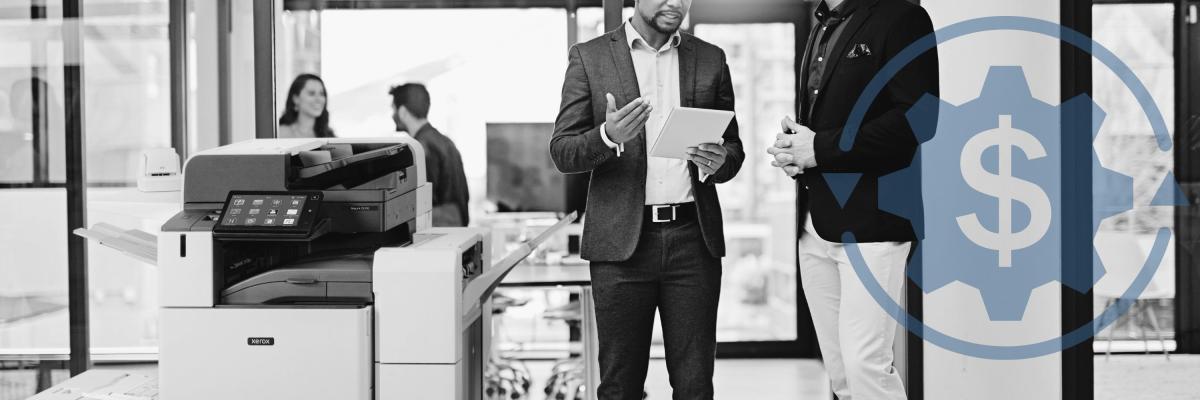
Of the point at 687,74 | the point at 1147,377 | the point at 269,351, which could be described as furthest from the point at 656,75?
the point at 1147,377

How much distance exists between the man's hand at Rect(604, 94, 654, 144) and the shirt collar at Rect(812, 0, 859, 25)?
49 centimetres

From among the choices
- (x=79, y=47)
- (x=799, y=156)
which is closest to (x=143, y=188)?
(x=79, y=47)

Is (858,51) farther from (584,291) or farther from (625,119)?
(584,291)

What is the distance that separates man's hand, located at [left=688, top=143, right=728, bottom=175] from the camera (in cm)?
238

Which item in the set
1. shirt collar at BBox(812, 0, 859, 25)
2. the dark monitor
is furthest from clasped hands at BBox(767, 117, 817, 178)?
the dark monitor

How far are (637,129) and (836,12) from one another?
55cm

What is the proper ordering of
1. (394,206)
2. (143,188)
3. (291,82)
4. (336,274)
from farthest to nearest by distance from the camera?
(291,82) → (143,188) → (394,206) → (336,274)

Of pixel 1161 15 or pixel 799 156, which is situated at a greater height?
pixel 1161 15

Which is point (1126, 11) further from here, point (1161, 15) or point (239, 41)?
point (239, 41)

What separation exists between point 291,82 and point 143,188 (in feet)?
5.53

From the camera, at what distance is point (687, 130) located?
7.43 ft

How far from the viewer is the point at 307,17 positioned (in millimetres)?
4492

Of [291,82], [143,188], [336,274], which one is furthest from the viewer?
[291,82]

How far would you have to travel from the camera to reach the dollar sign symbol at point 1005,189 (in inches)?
129
